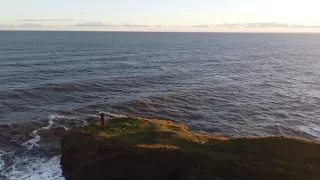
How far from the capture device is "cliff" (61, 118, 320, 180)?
2442 cm

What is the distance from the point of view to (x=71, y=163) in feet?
109

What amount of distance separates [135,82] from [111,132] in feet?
175

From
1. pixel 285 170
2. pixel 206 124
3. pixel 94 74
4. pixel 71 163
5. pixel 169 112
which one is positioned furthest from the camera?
pixel 94 74

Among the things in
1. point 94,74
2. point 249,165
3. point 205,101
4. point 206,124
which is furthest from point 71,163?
point 94,74

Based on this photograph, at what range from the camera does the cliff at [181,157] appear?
961 inches

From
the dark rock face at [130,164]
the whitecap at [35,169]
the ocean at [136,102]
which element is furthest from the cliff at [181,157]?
the ocean at [136,102]

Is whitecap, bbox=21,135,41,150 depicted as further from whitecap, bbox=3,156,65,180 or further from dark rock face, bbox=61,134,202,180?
dark rock face, bbox=61,134,202,180

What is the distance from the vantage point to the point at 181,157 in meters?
27.3

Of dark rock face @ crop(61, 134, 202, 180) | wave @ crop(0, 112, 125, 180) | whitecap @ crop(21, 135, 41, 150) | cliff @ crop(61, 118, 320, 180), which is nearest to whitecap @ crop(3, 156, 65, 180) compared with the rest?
wave @ crop(0, 112, 125, 180)

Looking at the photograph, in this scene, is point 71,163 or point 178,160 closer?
point 178,160

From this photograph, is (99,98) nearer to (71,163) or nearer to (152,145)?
(71,163)

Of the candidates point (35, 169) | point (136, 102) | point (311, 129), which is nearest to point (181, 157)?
point (35, 169)

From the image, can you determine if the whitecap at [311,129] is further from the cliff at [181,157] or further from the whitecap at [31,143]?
the whitecap at [31,143]

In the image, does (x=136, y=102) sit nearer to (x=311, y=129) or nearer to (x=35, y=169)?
(x=311, y=129)
